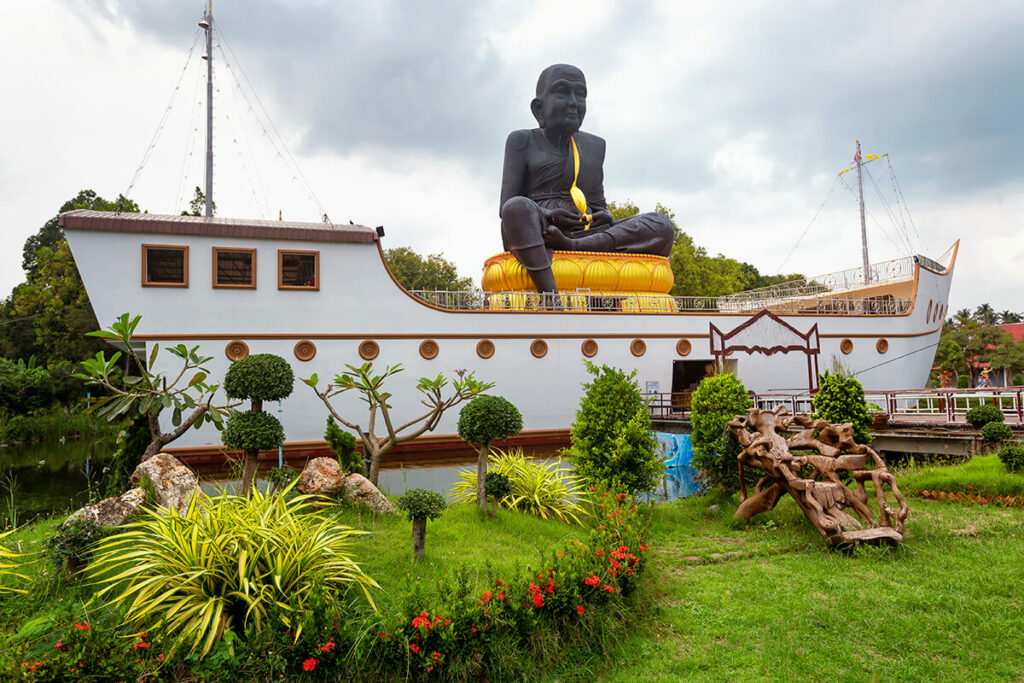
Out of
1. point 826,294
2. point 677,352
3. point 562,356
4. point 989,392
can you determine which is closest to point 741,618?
point 989,392

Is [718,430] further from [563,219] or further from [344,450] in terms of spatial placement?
[563,219]

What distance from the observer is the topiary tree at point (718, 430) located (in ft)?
22.6

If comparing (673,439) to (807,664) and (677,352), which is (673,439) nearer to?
(677,352)

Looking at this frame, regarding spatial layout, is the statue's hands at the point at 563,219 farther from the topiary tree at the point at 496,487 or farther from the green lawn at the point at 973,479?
the topiary tree at the point at 496,487

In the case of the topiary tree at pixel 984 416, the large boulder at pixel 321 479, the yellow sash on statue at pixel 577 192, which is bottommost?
the large boulder at pixel 321 479

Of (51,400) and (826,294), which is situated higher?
(826,294)

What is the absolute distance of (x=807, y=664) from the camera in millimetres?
3029

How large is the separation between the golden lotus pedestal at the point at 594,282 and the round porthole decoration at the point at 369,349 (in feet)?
9.29

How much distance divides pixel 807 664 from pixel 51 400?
20.0 m

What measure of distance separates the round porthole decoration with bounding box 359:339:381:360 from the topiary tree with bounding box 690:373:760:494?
19.7 ft

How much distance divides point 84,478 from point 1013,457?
1402cm

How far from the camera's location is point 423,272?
28.8 metres

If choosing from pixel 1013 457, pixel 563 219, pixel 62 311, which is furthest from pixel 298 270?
pixel 62 311

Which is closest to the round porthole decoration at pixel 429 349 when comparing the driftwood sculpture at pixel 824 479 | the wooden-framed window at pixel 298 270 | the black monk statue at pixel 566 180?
the wooden-framed window at pixel 298 270
